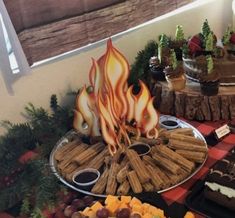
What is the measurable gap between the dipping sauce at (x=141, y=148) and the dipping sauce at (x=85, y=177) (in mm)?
146

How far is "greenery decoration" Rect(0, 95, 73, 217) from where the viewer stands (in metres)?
1.04

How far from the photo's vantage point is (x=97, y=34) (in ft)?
4.75

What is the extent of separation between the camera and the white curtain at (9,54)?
115 cm

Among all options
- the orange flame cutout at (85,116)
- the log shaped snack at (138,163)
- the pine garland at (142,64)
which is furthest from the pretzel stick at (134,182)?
the pine garland at (142,64)

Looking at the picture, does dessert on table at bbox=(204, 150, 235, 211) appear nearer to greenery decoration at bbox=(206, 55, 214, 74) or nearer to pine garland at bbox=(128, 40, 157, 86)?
greenery decoration at bbox=(206, 55, 214, 74)

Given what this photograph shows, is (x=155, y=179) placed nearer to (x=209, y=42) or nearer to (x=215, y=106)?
(x=215, y=106)

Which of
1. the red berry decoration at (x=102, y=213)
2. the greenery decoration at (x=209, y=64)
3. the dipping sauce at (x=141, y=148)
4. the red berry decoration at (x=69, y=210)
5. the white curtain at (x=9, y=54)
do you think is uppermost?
the white curtain at (x=9, y=54)

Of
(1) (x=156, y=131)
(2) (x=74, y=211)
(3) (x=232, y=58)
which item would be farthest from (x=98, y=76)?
(3) (x=232, y=58)

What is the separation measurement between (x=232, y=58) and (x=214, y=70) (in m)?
0.09

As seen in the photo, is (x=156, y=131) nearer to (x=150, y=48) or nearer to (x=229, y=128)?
(x=229, y=128)

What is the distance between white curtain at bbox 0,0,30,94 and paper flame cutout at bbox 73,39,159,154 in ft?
0.66

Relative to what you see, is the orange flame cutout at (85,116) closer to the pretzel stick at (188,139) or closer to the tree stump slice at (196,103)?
the pretzel stick at (188,139)

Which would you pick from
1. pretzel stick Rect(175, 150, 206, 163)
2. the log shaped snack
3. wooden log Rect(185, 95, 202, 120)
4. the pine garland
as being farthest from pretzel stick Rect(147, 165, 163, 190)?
the pine garland

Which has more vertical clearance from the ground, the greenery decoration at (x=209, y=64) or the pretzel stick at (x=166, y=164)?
the greenery decoration at (x=209, y=64)
